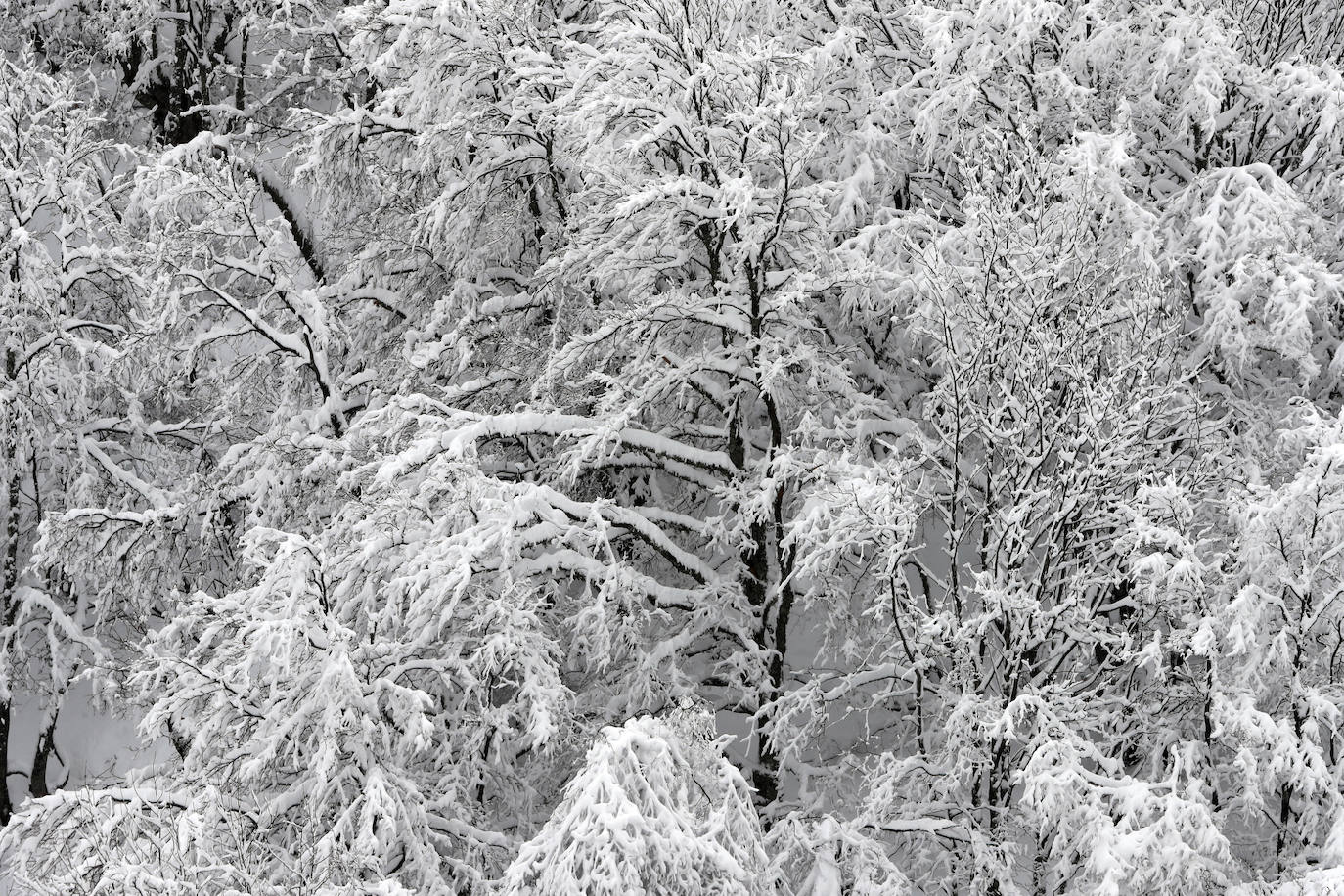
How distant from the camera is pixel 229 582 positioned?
11.8 metres

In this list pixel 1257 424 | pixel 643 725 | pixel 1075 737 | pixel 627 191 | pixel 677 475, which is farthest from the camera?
pixel 677 475

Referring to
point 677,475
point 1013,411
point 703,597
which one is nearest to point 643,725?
point 1013,411

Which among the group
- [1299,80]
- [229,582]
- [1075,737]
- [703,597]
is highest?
[1299,80]

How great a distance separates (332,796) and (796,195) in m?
5.24

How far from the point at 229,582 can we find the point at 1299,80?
33.5 ft

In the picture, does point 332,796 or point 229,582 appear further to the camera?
point 229,582

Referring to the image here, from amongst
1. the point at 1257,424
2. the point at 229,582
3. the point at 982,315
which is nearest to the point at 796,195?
the point at 982,315

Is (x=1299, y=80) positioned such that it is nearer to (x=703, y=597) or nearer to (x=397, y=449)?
(x=703, y=597)

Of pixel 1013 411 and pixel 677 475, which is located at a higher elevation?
pixel 1013 411

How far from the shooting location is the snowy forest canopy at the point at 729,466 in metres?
7.16

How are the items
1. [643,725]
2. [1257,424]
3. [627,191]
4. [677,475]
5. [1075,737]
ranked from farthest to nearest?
1. [677,475]
2. [1257,424]
3. [627,191]
4. [1075,737]
5. [643,725]

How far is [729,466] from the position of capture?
33.8 feet

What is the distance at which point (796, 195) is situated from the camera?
920 cm

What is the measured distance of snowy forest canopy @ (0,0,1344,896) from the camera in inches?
282
